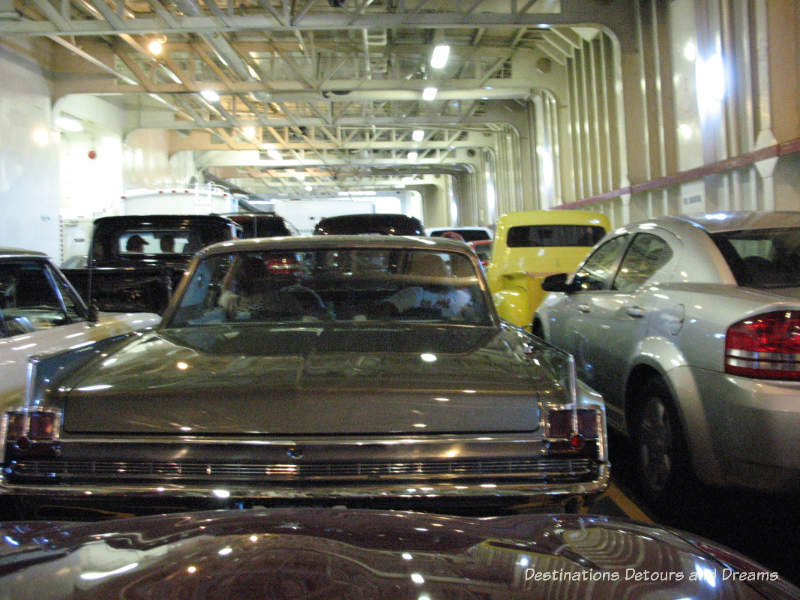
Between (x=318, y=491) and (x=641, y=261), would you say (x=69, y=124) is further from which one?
(x=318, y=491)

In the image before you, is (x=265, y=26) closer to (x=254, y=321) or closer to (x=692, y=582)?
(x=254, y=321)

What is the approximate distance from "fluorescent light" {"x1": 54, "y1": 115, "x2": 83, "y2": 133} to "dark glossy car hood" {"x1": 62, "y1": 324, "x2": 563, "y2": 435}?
17377mm

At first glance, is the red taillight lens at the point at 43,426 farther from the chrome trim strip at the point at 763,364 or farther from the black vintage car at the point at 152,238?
the black vintage car at the point at 152,238

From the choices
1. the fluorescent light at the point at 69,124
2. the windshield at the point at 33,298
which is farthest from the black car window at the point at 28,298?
the fluorescent light at the point at 69,124

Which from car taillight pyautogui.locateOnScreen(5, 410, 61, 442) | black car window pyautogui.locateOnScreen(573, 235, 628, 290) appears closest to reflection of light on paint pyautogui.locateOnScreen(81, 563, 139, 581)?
car taillight pyautogui.locateOnScreen(5, 410, 61, 442)

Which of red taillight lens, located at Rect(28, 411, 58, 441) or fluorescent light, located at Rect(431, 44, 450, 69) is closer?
red taillight lens, located at Rect(28, 411, 58, 441)

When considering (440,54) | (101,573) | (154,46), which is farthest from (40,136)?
(101,573)

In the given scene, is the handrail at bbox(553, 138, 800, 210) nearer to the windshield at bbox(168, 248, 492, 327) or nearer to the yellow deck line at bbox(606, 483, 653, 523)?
the yellow deck line at bbox(606, 483, 653, 523)

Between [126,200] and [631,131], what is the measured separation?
35.1 ft

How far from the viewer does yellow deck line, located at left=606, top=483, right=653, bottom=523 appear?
3.84 metres

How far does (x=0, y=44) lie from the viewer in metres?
14.3

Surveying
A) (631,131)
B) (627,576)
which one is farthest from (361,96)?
(627,576)

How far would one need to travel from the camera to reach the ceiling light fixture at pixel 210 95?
17.4 m

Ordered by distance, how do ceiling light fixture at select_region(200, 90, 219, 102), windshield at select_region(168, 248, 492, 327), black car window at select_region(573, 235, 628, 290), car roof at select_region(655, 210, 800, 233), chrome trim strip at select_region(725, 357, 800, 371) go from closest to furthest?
chrome trim strip at select_region(725, 357, 800, 371) < windshield at select_region(168, 248, 492, 327) < car roof at select_region(655, 210, 800, 233) < black car window at select_region(573, 235, 628, 290) < ceiling light fixture at select_region(200, 90, 219, 102)
